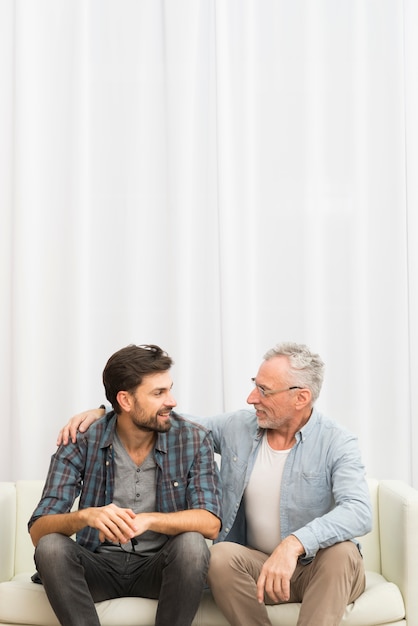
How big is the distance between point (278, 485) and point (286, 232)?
45.8 inches

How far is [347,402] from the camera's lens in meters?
3.48

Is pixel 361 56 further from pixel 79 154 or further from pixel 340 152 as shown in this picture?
pixel 79 154

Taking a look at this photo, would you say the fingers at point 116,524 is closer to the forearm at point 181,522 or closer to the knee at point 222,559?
the forearm at point 181,522

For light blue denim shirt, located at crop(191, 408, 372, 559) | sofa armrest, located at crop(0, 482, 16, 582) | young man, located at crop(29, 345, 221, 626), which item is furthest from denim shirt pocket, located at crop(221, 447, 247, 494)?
sofa armrest, located at crop(0, 482, 16, 582)

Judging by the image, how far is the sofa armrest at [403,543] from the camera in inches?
103

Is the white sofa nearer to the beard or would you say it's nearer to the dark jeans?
the dark jeans

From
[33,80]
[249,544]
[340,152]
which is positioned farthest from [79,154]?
[249,544]

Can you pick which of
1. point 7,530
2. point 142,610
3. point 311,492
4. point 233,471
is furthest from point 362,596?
point 7,530

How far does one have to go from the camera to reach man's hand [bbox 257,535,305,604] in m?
2.34

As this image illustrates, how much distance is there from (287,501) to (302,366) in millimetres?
438

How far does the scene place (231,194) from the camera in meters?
3.44

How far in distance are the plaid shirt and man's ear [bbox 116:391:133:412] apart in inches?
4.1

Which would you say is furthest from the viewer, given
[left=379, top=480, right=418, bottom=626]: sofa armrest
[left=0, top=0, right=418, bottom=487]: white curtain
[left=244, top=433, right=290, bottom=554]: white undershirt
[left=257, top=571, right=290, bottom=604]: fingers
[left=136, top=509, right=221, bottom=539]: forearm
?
[left=0, top=0, right=418, bottom=487]: white curtain

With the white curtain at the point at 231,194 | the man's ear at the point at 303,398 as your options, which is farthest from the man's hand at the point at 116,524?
the white curtain at the point at 231,194
